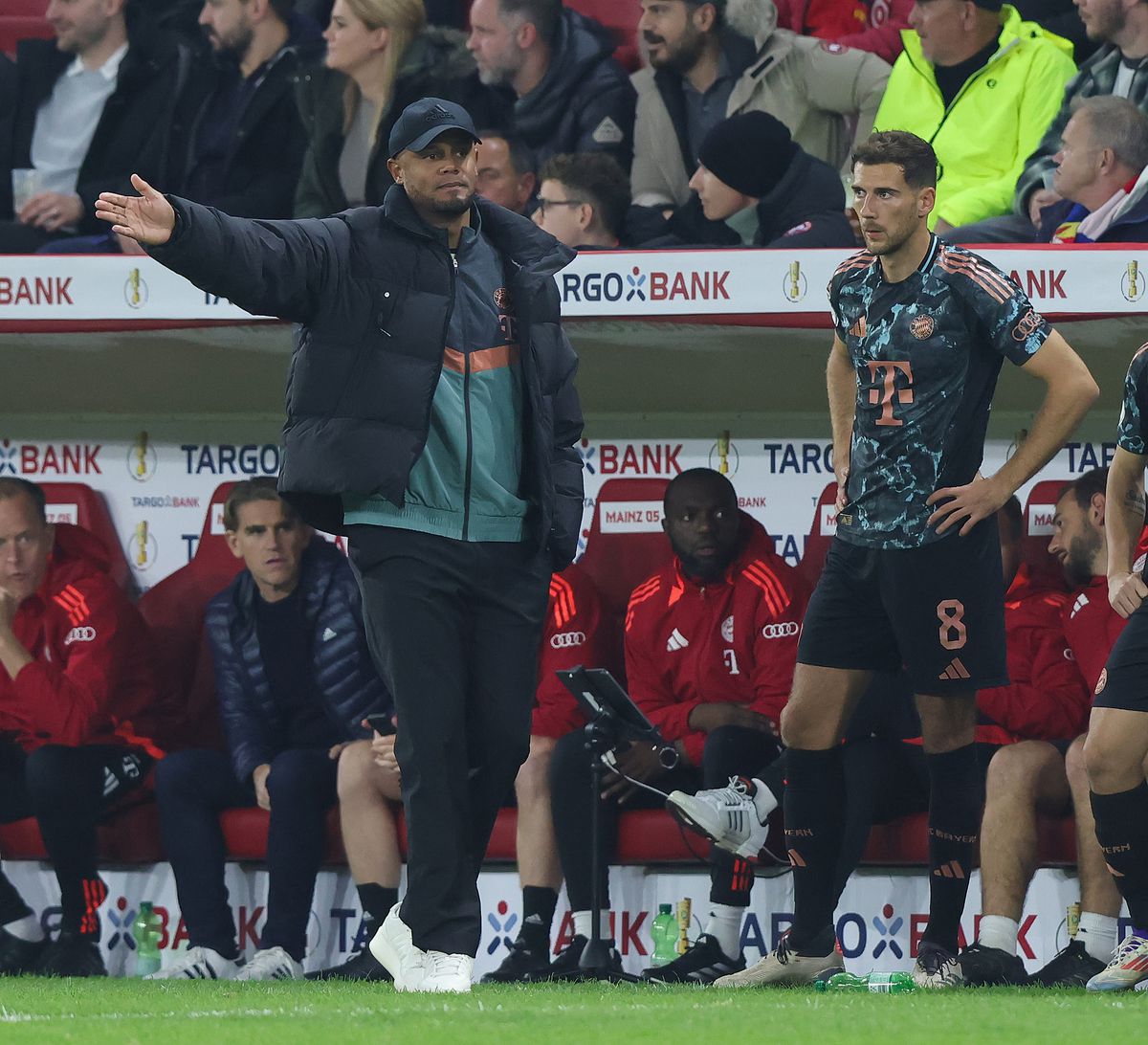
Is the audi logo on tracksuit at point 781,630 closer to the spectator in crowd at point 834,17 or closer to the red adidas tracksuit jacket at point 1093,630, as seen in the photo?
the red adidas tracksuit jacket at point 1093,630

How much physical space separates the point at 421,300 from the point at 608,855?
2.06 m

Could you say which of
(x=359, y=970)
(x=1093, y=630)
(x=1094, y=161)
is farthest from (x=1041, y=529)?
(x=359, y=970)

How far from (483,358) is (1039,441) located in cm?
122

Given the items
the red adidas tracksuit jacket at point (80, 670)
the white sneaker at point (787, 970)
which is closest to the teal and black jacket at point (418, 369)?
the white sneaker at point (787, 970)

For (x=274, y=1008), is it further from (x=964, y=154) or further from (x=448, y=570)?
(x=964, y=154)

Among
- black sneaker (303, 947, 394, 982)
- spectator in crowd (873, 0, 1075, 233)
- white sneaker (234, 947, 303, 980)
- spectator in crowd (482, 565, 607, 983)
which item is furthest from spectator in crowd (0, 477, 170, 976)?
spectator in crowd (873, 0, 1075, 233)

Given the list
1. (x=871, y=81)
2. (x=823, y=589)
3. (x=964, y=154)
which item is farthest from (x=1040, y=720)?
(x=871, y=81)

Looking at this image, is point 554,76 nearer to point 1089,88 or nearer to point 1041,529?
point 1089,88

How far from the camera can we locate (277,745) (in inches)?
238

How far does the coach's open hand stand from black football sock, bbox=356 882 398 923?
244cm

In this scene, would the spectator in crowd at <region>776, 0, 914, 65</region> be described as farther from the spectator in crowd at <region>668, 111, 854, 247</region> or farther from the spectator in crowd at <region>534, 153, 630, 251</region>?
the spectator in crowd at <region>534, 153, 630, 251</region>

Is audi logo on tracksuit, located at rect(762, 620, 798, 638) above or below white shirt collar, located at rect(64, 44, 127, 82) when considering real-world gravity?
below

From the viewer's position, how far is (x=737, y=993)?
14.2 feet

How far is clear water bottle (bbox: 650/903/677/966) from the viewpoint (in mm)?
5570
